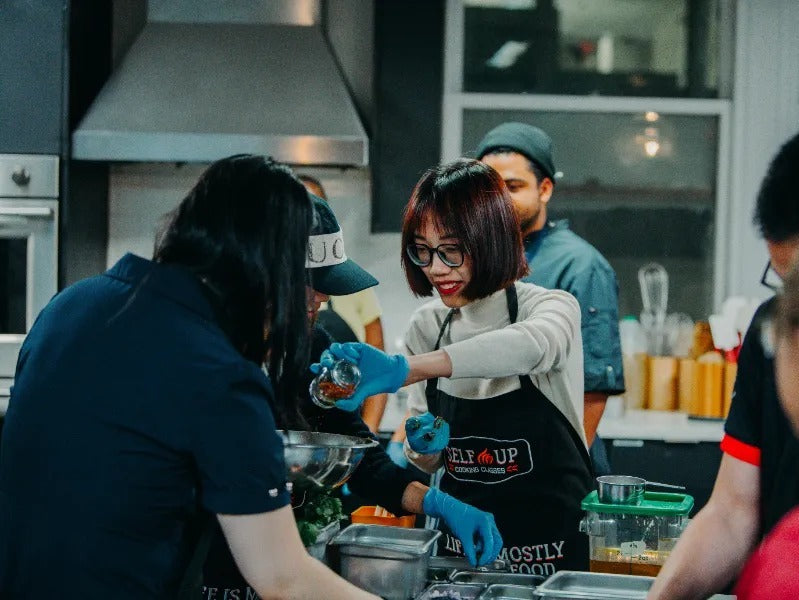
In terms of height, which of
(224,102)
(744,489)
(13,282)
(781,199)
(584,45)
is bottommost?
(13,282)

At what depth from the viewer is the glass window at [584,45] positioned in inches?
181

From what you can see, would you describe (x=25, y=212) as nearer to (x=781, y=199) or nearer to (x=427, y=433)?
(x=427, y=433)

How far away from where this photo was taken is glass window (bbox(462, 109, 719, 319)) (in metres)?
4.60

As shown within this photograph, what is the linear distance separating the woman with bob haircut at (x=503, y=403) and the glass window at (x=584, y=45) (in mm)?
2504

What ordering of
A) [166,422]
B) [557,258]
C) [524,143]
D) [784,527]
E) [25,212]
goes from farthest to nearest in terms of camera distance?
[25,212] → [557,258] → [524,143] → [166,422] → [784,527]

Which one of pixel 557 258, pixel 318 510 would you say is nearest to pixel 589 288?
pixel 557 258

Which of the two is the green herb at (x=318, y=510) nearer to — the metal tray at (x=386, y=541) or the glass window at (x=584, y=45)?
the metal tray at (x=386, y=541)

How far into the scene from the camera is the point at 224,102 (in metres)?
4.01

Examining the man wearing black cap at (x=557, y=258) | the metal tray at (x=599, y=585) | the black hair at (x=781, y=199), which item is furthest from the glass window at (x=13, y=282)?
the black hair at (x=781, y=199)

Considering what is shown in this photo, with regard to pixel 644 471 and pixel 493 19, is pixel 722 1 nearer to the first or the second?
pixel 493 19

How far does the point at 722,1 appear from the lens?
4645 millimetres

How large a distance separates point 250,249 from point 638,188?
3471mm

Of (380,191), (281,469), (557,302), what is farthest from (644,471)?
(281,469)

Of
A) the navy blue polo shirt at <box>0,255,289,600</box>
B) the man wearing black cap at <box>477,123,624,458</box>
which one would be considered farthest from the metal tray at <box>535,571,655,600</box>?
the man wearing black cap at <box>477,123,624,458</box>
